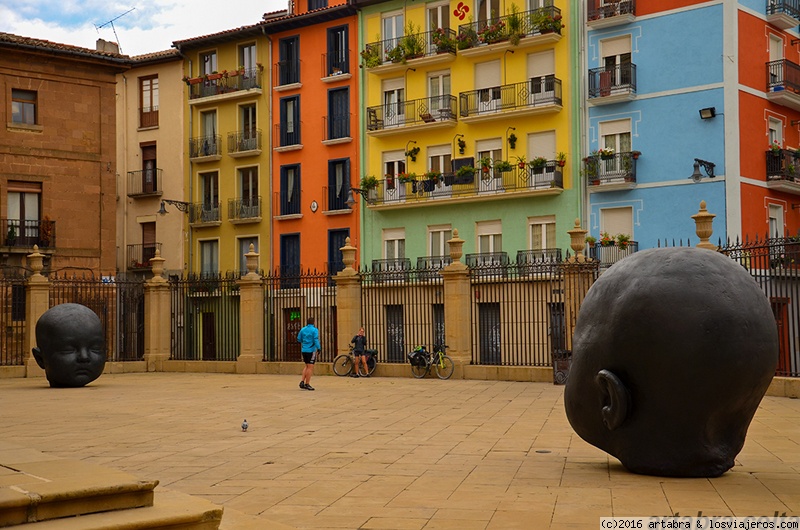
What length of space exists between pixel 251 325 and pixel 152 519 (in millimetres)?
20424

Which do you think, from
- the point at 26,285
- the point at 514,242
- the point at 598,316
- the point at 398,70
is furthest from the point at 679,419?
the point at 398,70

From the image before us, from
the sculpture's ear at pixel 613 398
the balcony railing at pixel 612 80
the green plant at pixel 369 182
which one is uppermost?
the balcony railing at pixel 612 80

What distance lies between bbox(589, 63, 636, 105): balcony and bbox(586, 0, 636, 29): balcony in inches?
60.4

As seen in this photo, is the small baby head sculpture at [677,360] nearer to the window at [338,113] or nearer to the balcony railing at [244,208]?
the window at [338,113]

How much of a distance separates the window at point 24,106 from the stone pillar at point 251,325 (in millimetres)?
12956

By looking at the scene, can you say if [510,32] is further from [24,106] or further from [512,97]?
[24,106]

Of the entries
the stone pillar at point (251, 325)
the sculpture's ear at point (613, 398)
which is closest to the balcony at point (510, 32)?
the stone pillar at point (251, 325)

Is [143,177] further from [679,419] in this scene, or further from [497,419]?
[679,419]

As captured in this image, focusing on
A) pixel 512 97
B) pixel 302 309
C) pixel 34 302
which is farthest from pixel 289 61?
pixel 34 302

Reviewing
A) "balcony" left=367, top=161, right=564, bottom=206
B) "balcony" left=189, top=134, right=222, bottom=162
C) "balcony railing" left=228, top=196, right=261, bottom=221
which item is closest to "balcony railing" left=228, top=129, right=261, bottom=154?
"balcony" left=189, top=134, right=222, bottom=162

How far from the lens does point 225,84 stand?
4300 cm

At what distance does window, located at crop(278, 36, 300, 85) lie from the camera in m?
41.3

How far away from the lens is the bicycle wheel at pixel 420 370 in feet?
76.0

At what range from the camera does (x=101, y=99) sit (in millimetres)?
35688
